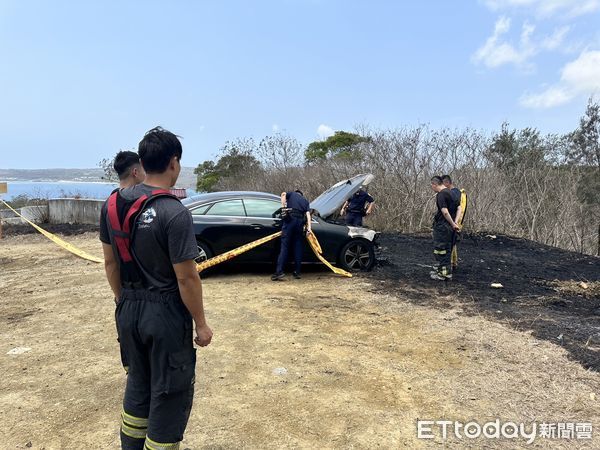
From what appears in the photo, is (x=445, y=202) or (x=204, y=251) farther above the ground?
(x=445, y=202)

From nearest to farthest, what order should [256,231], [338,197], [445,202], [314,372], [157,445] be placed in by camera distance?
[157,445] → [314,372] → [445,202] → [256,231] → [338,197]

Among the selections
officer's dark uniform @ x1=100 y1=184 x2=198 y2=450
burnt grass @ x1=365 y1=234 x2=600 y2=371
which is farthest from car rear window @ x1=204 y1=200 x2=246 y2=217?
Result: officer's dark uniform @ x1=100 y1=184 x2=198 y2=450

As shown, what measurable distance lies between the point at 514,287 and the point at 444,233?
137cm

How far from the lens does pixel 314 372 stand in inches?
153

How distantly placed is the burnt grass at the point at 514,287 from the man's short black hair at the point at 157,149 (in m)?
4.02

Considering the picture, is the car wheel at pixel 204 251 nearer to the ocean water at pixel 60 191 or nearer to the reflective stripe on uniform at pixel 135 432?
the reflective stripe on uniform at pixel 135 432

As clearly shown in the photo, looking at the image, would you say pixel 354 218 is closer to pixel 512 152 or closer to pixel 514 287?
pixel 514 287

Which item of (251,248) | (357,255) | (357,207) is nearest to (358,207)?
(357,207)

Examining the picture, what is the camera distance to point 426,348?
4.47 meters

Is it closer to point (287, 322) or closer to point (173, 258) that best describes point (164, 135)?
point (173, 258)

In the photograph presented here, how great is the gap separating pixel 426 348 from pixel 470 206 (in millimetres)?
11310

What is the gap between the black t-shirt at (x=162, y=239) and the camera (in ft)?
6.61

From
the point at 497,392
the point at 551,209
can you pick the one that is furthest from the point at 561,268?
the point at 551,209

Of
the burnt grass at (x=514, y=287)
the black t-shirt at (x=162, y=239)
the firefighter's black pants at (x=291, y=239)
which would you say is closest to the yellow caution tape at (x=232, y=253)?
the firefighter's black pants at (x=291, y=239)
